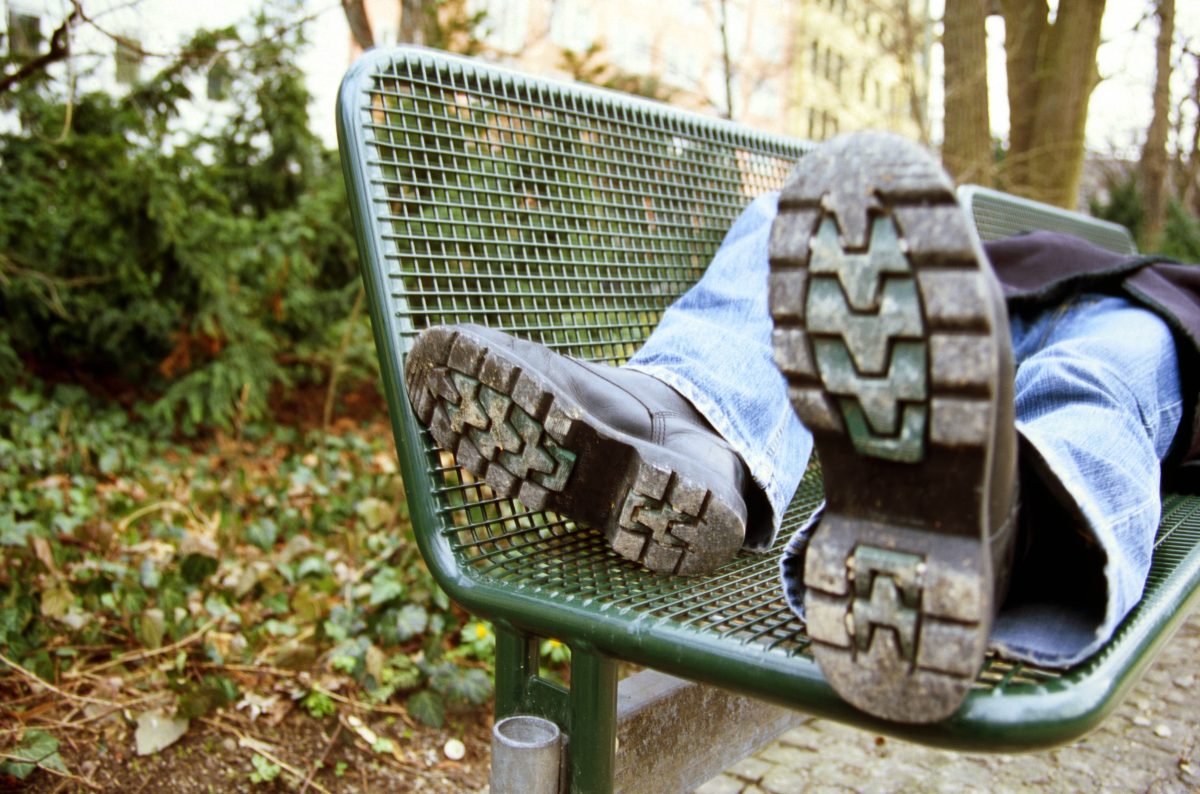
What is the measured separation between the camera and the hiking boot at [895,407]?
0.60 m

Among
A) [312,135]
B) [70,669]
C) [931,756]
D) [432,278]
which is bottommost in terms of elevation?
[931,756]

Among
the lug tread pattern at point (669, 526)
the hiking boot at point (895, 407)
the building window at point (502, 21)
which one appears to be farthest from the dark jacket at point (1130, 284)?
the building window at point (502, 21)

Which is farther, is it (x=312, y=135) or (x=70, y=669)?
(x=312, y=135)

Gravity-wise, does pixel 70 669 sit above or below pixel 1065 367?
below

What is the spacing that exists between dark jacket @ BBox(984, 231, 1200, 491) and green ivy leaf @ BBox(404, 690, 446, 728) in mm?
1281

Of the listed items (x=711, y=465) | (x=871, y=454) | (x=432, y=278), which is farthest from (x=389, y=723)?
(x=871, y=454)

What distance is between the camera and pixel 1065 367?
46.6 inches

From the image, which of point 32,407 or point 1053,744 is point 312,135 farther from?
point 1053,744

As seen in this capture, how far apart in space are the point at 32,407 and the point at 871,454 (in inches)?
151

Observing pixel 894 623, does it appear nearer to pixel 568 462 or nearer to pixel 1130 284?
pixel 568 462

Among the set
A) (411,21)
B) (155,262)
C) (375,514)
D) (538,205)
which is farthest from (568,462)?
(155,262)

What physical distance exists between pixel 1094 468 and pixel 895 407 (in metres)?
0.39

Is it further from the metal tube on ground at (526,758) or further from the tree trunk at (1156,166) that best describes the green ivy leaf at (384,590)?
the tree trunk at (1156,166)

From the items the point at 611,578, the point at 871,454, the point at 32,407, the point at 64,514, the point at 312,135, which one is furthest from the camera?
the point at 312,135
